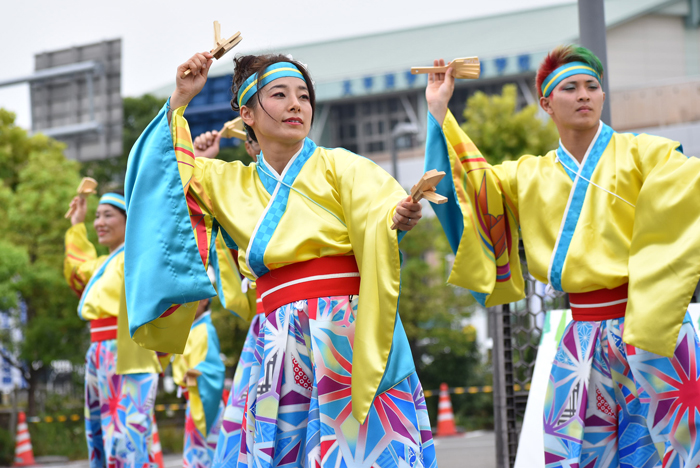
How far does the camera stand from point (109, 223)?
6.09 m

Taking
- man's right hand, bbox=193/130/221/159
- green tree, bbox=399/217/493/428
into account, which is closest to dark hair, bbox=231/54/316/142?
man's right hand, bbox=193/130/221/159

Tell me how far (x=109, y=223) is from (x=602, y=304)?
13.1ft

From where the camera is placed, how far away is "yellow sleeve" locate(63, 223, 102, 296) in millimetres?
6449

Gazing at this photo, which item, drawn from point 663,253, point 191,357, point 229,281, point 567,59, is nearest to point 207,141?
point 229,281

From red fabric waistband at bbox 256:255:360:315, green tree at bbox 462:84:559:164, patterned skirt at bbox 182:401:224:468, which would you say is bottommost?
patterned skirt at bbox 182:401:224:468

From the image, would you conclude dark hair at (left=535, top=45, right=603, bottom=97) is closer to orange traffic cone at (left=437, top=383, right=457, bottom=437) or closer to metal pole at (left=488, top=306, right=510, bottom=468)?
metal pole at (left=488, top=306, right=510, bottom=468)

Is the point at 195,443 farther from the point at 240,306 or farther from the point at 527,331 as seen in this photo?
the point at 527,331

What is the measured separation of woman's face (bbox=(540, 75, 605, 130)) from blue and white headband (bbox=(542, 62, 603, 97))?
0.06 ft

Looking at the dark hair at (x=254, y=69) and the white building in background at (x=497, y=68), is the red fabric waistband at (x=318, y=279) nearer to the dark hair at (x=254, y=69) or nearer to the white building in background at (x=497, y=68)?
the dark hair at (x=254, y=69)

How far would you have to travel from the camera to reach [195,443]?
638 centimetres

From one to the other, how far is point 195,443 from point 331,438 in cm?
387

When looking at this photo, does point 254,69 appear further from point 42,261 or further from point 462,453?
point 42,261

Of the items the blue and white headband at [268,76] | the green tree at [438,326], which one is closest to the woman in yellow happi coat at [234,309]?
the blue and white headband at [268,76]

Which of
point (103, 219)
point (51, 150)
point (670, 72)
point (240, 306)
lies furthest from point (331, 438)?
point (670, 72)
